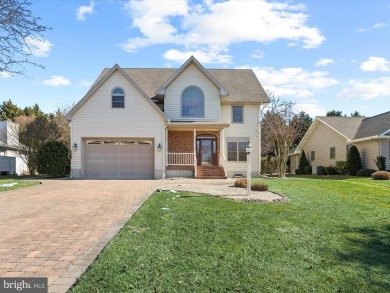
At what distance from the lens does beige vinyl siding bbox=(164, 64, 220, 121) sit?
2364 cm

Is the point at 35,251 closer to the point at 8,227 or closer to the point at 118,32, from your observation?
the point at 8,227

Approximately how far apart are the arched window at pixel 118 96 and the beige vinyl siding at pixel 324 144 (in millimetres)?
18963

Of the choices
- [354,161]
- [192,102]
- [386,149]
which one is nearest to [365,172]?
[354,161]

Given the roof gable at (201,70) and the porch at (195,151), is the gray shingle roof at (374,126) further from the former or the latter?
the roof gable at (201,70)

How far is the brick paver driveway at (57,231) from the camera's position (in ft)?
15.1

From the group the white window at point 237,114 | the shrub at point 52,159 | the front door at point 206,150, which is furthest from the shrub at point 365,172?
the shrub at point 52,159

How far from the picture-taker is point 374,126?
27.0 m

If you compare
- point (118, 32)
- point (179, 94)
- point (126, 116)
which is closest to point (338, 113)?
point (179, 94)

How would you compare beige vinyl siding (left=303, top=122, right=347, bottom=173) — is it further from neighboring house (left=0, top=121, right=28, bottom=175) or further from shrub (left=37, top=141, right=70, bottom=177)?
neighboring house (left=0, top=121, right=28, bottom=175)

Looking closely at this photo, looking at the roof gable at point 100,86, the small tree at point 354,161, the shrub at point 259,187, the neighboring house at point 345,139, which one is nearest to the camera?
the shrub at point 259,187

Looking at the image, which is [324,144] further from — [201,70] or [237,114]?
[201,70]

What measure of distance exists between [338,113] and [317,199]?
50767 millimetres

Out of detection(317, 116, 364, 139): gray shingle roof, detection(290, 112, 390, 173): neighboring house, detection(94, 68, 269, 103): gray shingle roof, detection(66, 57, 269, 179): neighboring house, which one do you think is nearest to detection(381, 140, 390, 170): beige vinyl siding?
detection(290, 112, 390, 173): neighboring house

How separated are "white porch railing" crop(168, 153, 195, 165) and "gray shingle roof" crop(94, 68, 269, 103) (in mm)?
5003
